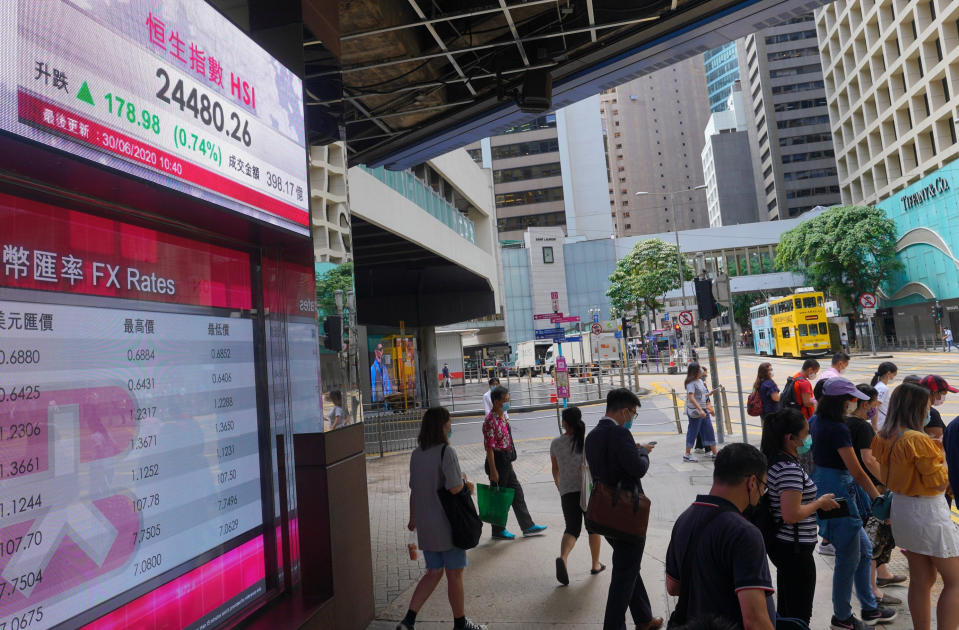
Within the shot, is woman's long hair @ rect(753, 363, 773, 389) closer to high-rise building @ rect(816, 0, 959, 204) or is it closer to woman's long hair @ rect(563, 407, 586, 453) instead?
woman's long hair @ rect(563, 407, 586, 453)

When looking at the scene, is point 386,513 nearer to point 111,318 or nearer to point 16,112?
point 111,318

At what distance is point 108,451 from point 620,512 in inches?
121

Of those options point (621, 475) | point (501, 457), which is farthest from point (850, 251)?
point (621, 475)

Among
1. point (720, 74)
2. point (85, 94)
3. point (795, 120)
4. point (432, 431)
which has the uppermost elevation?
point (720, 74)

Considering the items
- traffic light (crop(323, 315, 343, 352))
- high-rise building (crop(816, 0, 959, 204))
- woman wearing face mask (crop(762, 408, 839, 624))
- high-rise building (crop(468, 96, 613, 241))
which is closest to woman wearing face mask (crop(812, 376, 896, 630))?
woman wearing face mask (crop(762, 408, 839, 624))

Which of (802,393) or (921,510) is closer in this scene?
(921,510)

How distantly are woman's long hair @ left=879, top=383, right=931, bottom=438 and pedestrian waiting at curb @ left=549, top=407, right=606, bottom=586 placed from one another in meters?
2.44

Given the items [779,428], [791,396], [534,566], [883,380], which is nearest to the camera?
[779,428]

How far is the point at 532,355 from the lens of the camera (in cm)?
4747

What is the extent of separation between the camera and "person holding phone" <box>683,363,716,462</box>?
11.5 meters

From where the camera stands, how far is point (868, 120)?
51969mm

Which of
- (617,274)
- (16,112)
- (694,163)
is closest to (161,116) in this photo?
(16,112)

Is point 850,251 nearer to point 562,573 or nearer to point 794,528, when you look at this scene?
point 562,573

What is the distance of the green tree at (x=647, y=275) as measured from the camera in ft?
175
